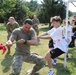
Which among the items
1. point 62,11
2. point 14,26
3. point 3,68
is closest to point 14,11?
point 62,11

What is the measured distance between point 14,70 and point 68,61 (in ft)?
11.7

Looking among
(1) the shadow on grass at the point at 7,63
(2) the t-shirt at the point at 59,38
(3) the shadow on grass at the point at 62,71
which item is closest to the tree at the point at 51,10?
(1) the shadow on grass at the point at 7,63

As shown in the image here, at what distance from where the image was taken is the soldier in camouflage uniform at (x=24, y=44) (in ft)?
17.5

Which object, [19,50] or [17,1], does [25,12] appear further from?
[19,50]

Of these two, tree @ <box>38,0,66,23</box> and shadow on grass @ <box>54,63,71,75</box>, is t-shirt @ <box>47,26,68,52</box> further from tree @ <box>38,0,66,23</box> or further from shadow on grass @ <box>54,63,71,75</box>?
tree @ <box>38,0,66,23</box>

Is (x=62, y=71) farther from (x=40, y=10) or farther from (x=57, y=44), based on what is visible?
(x=40, y=10)

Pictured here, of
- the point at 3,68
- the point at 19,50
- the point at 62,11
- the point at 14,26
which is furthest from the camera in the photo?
the point at 62,11

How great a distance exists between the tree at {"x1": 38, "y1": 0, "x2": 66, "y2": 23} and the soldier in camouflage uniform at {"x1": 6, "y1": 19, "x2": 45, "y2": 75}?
2503 cm

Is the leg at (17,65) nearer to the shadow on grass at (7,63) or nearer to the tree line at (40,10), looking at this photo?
the shadow on grass at (7,63)

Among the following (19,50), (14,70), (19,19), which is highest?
(19,50)

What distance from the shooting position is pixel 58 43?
20.1 ft

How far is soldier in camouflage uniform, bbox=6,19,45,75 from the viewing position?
5.32m

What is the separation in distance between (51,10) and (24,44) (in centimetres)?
2548

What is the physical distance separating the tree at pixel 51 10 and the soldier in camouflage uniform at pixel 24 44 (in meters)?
25.0
